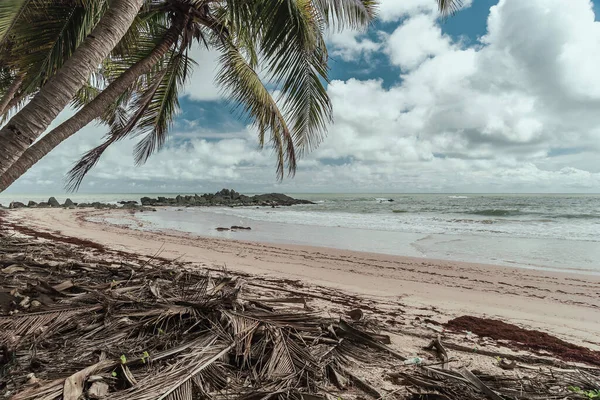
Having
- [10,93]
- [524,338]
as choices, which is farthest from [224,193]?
[524,338]

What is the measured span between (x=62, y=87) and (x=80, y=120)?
104 centimetres

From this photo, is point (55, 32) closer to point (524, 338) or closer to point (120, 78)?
point (120, 78)

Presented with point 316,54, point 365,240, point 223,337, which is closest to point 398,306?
point 223,337

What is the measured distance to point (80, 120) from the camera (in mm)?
3617

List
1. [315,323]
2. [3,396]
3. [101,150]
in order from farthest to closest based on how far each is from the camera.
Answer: [101,150] → [315,323] → [3,396]

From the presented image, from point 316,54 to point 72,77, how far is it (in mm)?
2872

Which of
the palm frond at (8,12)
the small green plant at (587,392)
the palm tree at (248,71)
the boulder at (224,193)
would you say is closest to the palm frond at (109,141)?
the palm tree at (248,71)

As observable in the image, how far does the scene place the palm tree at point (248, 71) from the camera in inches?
153

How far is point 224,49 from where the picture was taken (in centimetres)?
579

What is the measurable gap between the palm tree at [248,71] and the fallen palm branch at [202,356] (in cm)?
137

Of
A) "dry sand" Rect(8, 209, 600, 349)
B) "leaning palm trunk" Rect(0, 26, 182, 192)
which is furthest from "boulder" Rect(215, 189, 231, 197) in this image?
"leaning palm trunk" Rect(0, 26, 182, 192)

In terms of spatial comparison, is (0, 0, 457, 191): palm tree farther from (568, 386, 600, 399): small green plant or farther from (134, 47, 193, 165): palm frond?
(568, 386, 600, 399): small green plant

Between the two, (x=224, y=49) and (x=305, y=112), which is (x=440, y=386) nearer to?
(x=305, y=112)

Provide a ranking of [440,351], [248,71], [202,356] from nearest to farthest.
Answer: [202,356] → [440,351] → [248,71]
